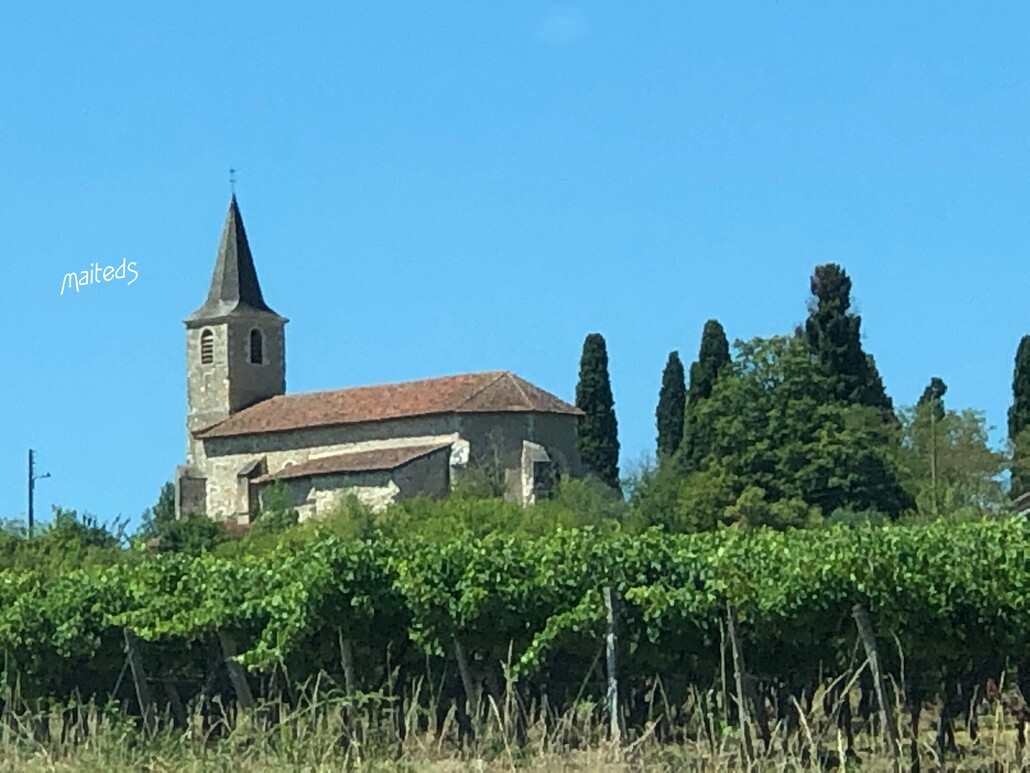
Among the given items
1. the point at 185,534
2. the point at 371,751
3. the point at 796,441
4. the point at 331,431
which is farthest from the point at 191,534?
the point at 371,751

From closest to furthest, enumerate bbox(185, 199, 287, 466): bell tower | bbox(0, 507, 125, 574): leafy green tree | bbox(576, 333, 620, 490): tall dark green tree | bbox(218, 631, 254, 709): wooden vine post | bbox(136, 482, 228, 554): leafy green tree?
bbox(218, 631, 254, 709): wooden vine post < bbox(0, 507, 125, 574): leafy green tree < bbox(136, 482, 228, 554): leafy green tree < bbox(576, 333, 620, 490): tall dark green tree < bbox(185, 199, 287, 466): bell tower

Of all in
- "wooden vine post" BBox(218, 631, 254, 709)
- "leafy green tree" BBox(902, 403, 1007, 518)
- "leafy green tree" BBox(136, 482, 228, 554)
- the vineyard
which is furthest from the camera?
"leafy green tree" BBox(902, 403, 1007, 518)

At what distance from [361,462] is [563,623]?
1924 inches

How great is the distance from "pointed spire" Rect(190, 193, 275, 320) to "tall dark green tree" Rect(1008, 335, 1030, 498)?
30228 millimetres

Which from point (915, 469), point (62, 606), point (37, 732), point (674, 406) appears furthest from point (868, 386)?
point (37, 732)

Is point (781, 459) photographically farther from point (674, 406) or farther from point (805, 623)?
point (805, 623)

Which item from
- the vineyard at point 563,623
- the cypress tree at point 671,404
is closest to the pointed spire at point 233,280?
the cypress tree at point 671,404

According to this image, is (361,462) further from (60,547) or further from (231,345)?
(60,547)

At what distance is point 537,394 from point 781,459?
10601 mm

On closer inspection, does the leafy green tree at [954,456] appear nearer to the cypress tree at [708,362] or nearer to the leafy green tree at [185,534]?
the cypress tree at [708,362]

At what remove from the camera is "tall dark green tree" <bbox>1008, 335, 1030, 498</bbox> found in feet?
199

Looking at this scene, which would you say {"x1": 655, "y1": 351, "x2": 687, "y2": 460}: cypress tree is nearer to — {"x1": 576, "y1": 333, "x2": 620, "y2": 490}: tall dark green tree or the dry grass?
{"x1": 576, "y1": 333, "x2": 620, "y2": 490}: tall dark green tree

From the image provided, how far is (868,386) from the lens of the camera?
207 ft

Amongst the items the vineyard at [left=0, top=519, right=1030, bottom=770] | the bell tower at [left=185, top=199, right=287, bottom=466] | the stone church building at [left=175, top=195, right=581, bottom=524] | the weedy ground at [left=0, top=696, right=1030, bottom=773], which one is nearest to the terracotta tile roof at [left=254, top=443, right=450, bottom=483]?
the stone church building at [left=175, top=195, right=581, bottom=524]
